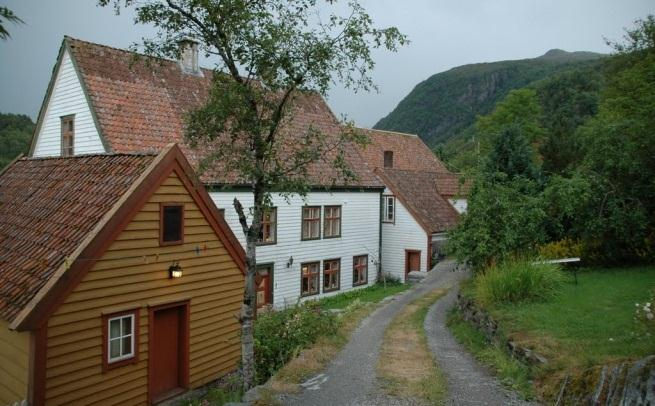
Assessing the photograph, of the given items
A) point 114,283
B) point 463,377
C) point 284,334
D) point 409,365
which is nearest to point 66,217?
point 114,283

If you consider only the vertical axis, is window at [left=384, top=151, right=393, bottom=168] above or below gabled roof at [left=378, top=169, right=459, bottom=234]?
above

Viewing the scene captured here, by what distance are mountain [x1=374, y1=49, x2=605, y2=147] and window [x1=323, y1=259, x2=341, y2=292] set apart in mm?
106336

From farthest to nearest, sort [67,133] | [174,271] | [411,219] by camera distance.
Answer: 1. [411,219]
2. [67,133]
3. [174,271]

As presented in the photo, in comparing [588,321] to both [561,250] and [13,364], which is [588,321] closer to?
[561,250]

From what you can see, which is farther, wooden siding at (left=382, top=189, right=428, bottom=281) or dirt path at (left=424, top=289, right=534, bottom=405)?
wooden siding at (left=382, top=189, right=428, bottom=281)

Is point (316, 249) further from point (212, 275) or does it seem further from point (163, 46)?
point (163, 46)

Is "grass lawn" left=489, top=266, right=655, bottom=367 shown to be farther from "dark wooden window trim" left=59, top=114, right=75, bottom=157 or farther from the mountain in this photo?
the mountain

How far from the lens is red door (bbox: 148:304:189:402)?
10656 mm

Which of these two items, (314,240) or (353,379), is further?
(314,240)

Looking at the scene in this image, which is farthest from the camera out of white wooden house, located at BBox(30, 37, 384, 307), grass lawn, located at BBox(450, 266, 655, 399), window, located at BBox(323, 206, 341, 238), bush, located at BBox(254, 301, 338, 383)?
window, located at BBox(323, 206, 341, 238)

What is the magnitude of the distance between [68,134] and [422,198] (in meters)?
17.6

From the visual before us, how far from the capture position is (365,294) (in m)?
23.2

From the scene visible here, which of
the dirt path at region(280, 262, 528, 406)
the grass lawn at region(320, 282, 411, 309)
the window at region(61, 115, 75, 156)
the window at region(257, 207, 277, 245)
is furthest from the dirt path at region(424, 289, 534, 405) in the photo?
the window at region(61, 115, 75, 156)

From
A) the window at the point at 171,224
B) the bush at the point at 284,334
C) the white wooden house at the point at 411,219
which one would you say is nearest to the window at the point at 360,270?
the white wooden house at the point at 411,219
